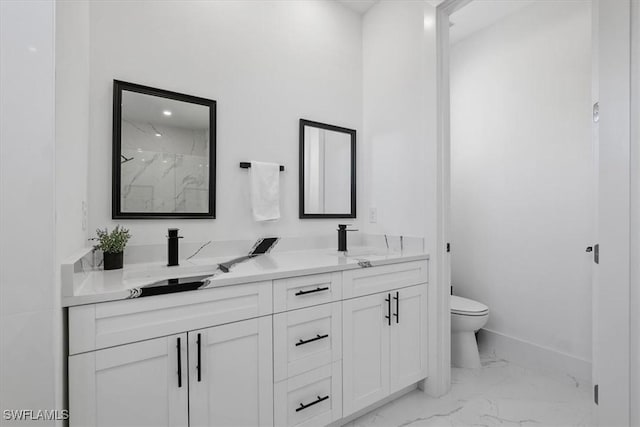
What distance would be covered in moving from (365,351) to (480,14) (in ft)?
8.77

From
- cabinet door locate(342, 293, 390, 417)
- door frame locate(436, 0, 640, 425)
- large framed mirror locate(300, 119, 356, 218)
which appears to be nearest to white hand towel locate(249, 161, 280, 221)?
large framed mirror locate(300, 119, 356, 218)

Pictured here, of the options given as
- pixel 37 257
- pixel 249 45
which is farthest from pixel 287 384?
pixel 249 45

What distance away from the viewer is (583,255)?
6.74ft

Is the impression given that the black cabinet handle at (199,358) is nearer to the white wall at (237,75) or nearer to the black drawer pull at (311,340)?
the black drawer pull at (311,340)

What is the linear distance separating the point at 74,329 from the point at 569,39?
3.15 meters

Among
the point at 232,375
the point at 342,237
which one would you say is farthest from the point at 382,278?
the point at 232,375

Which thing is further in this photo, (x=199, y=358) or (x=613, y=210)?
(x=613, y=210)

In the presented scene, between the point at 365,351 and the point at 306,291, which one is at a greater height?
the point at 306,291

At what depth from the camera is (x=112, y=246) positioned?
1.39 m

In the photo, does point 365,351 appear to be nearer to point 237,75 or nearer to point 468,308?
point 468,308

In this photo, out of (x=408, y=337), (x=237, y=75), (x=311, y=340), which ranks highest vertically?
(x=237, y=75)

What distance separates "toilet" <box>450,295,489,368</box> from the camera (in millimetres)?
2188

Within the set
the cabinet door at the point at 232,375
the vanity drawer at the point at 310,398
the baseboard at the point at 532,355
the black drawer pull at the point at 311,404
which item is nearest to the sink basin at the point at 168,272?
the cabinet door at the point at 232,375

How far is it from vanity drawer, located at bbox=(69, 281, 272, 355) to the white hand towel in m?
0.68
